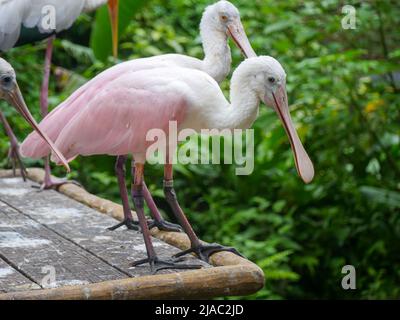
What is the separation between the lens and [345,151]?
719 cm

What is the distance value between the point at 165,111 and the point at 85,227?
1113 millimetres

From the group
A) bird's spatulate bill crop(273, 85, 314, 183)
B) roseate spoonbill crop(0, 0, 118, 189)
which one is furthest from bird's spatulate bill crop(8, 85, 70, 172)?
roseate spoonbill crop(0, 0, 118, 189)

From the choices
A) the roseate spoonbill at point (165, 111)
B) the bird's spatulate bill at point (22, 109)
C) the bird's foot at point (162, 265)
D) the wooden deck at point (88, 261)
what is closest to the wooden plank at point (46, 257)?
the wooden deck at point (88, 261)

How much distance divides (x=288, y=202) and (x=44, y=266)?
3.73 m

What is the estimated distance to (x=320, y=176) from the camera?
23.6 ft

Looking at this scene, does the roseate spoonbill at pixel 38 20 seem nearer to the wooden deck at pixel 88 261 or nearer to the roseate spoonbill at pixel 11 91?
the wooden deck at pixel 88 261

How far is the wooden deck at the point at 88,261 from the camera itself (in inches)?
134

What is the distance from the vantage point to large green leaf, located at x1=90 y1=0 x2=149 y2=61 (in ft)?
20.7

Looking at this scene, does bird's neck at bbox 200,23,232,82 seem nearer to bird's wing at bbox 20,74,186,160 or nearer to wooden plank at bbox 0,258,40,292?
bird's wing at bbox 20,74,186,160

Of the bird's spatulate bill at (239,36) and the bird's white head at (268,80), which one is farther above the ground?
the bird's spatulate bill at (239,36)

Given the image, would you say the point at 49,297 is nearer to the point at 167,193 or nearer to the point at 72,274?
the point at 72,274

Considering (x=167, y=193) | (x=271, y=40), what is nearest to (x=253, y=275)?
(x=167, y=193)

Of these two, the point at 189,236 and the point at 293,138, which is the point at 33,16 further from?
the point at 293,138

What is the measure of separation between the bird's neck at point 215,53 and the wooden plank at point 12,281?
59.4 inches
